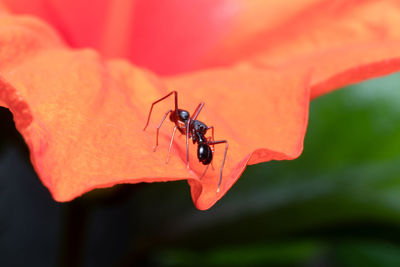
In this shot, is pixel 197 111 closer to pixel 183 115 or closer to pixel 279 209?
pixel 183 115

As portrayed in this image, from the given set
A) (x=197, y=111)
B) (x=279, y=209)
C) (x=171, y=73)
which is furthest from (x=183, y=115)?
(x=279, y=209)

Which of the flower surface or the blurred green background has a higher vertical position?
the flower surface

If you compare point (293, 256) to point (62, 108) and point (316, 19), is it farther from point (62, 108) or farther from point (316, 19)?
point (62, 108)

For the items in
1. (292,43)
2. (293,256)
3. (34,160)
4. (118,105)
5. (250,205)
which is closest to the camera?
(34,160)

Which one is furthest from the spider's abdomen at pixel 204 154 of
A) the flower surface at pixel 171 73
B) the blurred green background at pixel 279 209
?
the blurred green background at pixel 279 209

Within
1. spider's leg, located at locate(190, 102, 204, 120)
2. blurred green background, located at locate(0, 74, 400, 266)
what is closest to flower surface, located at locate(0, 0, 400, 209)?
spider's leg, located at locate(190, 102, 204, 120)

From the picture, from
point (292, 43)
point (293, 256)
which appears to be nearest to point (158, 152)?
point (292, 43)

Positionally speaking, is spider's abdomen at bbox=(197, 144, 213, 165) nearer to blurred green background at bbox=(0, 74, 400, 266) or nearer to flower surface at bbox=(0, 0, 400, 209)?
flower surface at bbox=(0, 0, 400, 209)
